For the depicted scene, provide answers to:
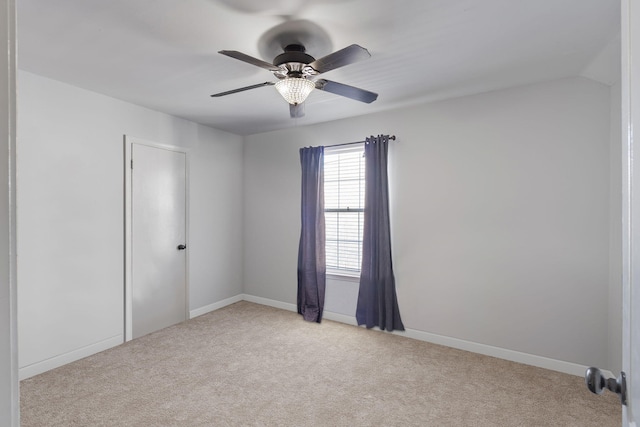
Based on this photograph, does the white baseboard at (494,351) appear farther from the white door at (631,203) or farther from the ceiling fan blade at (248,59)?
the ceiling fan blade at (248,59)

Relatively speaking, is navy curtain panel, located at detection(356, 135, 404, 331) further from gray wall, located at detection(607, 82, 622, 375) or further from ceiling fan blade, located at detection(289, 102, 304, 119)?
gray wall, located at detection(607, 82, 622, 375)

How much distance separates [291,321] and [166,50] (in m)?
3.06

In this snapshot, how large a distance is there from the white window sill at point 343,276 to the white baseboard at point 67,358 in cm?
232

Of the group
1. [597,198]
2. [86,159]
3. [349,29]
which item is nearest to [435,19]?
[349,29]

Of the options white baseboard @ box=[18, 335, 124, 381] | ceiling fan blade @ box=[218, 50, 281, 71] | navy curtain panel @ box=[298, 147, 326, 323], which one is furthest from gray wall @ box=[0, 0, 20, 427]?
navy curtain panel @ box=[298, 147, 326, 323]

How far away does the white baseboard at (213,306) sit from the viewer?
406 centimetres

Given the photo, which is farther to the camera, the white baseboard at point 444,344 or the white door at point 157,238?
the white door at point 157,238

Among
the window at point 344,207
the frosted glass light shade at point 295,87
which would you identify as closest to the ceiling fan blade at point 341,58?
the frosted glass light shade at point 295,87

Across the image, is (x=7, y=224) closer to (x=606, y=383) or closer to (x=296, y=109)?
(x=606, y=383)

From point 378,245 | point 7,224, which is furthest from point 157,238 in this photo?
point 7,224

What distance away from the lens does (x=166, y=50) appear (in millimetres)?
2209

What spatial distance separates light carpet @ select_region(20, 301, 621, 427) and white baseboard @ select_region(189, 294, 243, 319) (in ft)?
2.22

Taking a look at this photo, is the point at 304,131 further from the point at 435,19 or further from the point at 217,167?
the point at 435,19

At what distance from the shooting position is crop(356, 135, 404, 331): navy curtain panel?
11.4ft
